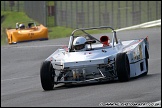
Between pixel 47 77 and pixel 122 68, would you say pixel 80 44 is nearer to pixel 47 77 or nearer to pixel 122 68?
pixel 47 77

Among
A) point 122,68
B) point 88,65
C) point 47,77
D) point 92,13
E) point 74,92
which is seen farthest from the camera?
point 92,13

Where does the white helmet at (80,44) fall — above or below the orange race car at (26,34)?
above

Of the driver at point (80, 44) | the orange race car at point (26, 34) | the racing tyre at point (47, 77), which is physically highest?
the driver at point (80, 44)

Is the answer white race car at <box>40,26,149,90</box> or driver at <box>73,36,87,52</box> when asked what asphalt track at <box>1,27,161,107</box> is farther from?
driver at <box>73,36,87,52</box>

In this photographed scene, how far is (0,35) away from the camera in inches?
1612

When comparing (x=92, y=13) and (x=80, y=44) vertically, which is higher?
(x=80, y=44)

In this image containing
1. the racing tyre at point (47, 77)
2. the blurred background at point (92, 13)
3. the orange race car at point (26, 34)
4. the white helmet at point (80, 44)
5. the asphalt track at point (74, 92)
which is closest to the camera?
the asphalt track at point (74, 92)

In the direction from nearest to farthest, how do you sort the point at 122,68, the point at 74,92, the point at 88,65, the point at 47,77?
the point at 74,92 → the point at 122,68 → the point at 47,77 → the point at 88,65

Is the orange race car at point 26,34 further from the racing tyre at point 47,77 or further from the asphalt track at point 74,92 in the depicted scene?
the racing tyre at point 47,77

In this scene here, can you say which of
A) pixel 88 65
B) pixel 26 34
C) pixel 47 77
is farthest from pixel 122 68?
pixel 26 34

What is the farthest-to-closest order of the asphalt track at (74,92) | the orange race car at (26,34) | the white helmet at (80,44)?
1. the orange race car at (26,34)
2. the white helmet at (80,44)
3. the asphalt track at (74,92)

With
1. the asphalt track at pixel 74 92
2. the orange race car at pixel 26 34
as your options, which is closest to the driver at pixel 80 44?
the asphalt track at pixel 74 92

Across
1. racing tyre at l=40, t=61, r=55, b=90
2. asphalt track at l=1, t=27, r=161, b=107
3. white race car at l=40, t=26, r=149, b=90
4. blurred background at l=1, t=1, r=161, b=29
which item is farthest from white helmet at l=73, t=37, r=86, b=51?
blurred background at l=1, t=1, r=161, b=29

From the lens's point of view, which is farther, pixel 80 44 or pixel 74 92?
pixel 80 44
